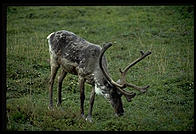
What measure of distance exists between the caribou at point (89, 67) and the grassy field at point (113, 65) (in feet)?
1.46

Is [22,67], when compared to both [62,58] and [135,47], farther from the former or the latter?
[135,47]

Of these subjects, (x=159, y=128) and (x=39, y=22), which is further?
(x=39, y=22)

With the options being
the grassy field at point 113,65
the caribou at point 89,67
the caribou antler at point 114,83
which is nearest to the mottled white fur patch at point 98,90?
the caribou at point 89,67

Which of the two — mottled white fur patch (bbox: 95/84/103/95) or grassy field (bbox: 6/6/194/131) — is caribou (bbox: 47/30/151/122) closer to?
mottled white fur patch (bbox: 95/84/103/95)

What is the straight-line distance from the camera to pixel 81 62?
23.0 ft

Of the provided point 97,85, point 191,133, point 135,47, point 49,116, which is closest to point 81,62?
point 97,85

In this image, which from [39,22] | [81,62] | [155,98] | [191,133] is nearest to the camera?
[191,133]

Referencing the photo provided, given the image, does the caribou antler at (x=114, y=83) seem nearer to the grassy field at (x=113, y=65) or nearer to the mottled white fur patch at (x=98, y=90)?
the mottled white fur patch at (x=98, y=90)

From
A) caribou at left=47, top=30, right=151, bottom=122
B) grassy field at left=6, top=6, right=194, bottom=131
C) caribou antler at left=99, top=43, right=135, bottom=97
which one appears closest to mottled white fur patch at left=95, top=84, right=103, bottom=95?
caribou at left=47, top=30, right=151, bottom=122

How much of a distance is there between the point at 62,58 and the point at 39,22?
26.9 ft

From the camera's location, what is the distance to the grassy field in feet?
22.2

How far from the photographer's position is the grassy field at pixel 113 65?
22.2ft

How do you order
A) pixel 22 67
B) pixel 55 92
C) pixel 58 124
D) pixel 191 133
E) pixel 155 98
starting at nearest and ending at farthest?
1. pixel 191 133
2. pixel 58 124
3. pixel 155 98
4. pixel 55 92
5. pixel 22 67

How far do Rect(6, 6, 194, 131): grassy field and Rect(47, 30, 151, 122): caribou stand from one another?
45 cm
